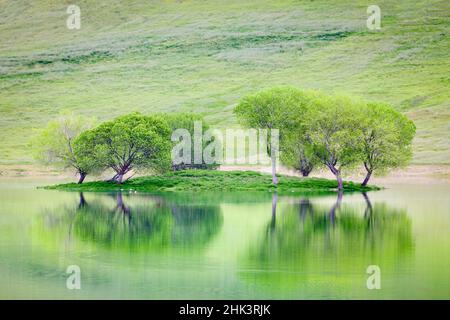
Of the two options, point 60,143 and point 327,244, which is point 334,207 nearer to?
point 327,244

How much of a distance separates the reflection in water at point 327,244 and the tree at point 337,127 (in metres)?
21.6

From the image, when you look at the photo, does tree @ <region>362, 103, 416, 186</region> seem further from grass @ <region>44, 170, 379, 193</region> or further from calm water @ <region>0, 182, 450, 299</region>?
calm water @ <region>0, 182, 450, 299</region>

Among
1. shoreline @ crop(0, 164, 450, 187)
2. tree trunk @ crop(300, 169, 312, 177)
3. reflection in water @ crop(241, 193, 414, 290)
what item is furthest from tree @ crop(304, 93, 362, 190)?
reflection in water @ crop(241, 193, 414, 290)

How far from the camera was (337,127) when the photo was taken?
249 ft

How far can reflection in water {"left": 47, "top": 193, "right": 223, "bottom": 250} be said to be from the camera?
3884 cm

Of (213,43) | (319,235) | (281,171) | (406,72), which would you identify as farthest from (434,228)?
(213,43)

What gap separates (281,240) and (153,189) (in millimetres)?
39062

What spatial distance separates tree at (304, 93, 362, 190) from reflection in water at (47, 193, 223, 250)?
20529 millimetres

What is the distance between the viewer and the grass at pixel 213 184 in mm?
76688

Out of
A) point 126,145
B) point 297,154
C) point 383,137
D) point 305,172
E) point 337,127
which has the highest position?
point 337,127

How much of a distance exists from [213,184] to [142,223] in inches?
1268

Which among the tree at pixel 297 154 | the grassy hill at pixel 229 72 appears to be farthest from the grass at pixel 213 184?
the grassy hill at pixel 229 72

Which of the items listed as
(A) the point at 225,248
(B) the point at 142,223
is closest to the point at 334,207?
(B) the point at 142,223

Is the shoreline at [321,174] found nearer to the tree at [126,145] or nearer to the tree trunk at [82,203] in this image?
the tree at [126,145]
